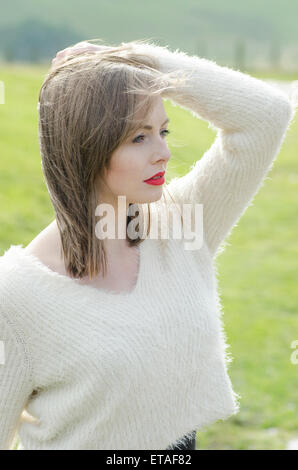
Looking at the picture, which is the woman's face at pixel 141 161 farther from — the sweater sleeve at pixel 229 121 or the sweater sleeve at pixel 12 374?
the sweater sleeve at pixel 12 374

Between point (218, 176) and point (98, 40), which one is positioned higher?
point (98, 40)

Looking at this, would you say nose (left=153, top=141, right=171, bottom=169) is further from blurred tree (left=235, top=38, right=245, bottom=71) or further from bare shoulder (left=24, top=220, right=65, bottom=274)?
blurred tree (left=235, top=38, right=245, bottom=71)

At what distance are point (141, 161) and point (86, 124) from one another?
0.16 m

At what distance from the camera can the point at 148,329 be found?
66.7 inches

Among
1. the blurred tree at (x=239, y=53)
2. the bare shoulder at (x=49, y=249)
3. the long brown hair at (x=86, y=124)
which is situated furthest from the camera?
the blurred tree at (x=239, y=53)

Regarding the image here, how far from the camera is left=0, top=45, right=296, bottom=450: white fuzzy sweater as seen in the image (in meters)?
1.66

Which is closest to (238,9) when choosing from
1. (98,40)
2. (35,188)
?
(35,188)

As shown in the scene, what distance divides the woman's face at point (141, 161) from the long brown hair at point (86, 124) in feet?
0.08

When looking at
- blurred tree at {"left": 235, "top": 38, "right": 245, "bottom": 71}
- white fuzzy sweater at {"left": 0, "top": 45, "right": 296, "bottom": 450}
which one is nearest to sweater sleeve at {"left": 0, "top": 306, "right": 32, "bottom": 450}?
white fuzzy sweater at {"left": 0, "top": 45, "right": 296, "bottom": 450}

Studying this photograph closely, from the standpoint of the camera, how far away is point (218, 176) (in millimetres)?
1877

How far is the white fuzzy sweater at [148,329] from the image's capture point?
5.45ft

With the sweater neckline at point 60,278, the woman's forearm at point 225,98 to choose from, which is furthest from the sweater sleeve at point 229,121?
the sweater neckline at point 60,278
